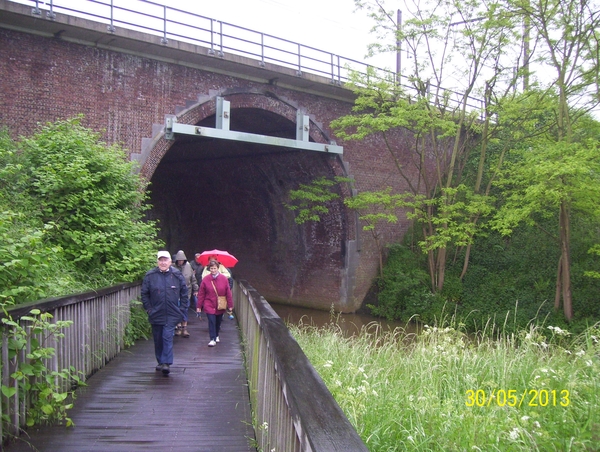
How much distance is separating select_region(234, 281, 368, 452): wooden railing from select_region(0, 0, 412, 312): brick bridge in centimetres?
1055

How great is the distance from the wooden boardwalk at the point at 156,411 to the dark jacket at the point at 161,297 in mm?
643

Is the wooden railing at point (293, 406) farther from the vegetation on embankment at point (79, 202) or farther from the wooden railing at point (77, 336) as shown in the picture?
the vegetation on embankment at point (79, 202)

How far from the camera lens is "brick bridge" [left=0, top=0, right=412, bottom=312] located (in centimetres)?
1346

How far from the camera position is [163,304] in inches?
258

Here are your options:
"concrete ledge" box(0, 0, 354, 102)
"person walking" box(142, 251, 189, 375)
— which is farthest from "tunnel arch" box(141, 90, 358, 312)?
"person walking" box(142, 251, 189, 375)

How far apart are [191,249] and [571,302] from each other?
1675 cm

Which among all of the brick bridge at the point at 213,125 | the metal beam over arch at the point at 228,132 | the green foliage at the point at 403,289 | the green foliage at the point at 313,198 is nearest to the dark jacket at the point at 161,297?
the brick bridge at the point at 213,125

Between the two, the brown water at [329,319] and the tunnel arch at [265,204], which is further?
the tunnel arch at [265,204]

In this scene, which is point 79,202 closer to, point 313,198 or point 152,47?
point 152,47

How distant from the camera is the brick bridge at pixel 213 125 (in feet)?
44.2

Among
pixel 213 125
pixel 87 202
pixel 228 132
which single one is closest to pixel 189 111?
pixel 228 132

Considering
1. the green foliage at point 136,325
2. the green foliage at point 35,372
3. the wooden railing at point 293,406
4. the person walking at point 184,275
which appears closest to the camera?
the wooden railing at point 293,406

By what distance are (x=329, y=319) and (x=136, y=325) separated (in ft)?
39.3

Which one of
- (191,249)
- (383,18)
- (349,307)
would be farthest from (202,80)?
(191,249)
